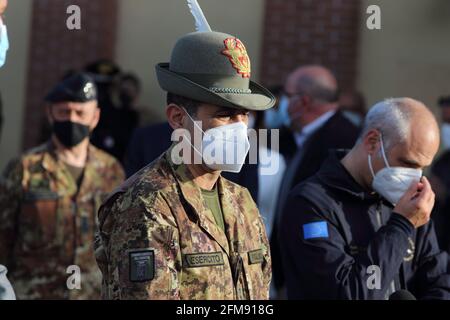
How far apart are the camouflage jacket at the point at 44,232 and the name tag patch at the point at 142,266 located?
106 inches

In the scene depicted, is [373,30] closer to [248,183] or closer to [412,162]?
[248,183]

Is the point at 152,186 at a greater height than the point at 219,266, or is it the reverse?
the point at 152,186

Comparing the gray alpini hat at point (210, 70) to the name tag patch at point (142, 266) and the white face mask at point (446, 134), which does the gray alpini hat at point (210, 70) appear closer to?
the name tag patch at point (142, 266)

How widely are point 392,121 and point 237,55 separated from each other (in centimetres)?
124

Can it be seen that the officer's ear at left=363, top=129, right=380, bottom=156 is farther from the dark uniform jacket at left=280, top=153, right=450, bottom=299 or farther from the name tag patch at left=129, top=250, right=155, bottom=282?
the name tag patch at left=129, top=250, right=155, bottom=282

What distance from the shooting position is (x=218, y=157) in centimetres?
368

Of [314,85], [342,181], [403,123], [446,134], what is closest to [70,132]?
[314,85]

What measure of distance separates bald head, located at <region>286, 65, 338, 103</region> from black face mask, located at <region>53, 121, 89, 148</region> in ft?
6.26

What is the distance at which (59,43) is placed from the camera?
10227 mm

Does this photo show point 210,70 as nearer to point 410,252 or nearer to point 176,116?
point 176,116

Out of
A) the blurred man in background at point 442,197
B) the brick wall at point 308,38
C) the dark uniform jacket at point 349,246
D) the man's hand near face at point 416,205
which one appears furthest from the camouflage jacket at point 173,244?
the brick wall at point 308,38

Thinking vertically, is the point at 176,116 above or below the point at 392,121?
above

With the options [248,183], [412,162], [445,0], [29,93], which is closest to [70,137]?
Answer: [248,183]
